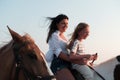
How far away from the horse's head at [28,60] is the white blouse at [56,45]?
132 centimetres

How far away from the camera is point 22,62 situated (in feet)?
17.1

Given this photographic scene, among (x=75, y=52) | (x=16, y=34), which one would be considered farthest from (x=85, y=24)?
(x=16, y=34)

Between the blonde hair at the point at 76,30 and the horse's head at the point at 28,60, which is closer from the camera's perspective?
the horse's head at the point at 28,60

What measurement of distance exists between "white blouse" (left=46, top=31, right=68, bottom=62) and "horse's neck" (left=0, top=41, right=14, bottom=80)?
5.05 feet

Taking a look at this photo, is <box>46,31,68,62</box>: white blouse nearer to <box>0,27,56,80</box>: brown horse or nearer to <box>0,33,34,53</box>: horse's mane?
<box>0,33,34,53</box>: horse's mane

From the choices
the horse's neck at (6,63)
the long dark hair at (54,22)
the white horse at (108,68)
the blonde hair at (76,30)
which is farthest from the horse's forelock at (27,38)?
the white horse at (108,68)

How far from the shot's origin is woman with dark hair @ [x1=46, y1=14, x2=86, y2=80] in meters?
6.55

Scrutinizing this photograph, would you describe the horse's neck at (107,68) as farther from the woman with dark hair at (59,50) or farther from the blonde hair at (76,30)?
the blonde hair at (76,30)

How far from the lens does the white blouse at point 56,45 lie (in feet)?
21.5

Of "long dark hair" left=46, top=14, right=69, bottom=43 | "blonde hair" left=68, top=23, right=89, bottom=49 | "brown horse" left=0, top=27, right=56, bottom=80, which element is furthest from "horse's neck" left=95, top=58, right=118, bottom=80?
"brown horse" left=0, top=27, right=56, bottom=80

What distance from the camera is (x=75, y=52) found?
656cm

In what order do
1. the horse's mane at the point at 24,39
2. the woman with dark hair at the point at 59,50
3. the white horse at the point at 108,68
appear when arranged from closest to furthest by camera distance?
the horse's mane at the point at 24,39 → the woman with dark hair at the point at 59,50 → the white horse at the point at 108,68

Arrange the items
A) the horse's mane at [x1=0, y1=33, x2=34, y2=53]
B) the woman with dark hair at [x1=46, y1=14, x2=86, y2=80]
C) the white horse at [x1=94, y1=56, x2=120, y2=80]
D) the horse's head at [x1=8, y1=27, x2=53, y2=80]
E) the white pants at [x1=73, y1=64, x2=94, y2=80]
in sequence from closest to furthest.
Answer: the horse's head at [x1=8, y1=27, x2=53, y2=80] < the horse's mane at [x1=0, y1=33, x2=34, y2=53] < the woman with dark hair at [x1=46, y1=14, x2=86, y2=80] < the white pants at [x1=73, y1=64, x2=94, y2=80] < the white horse at [x1=94, y1=56, x2=120, y2=80]

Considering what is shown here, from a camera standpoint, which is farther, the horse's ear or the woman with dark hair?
the woman with dark hair
